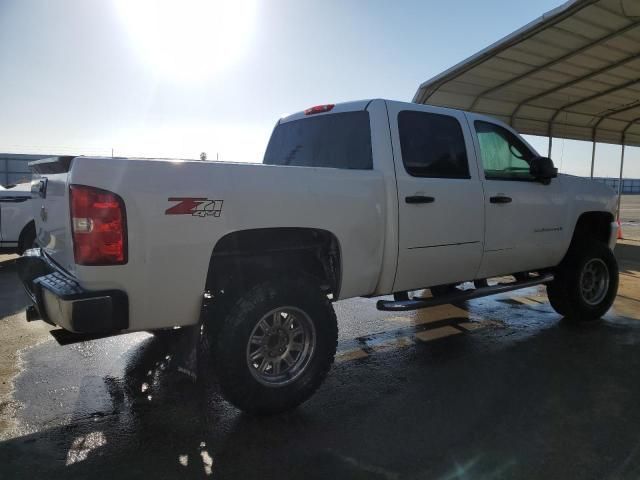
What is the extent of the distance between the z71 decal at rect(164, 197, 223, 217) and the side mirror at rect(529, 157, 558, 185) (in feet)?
10.6

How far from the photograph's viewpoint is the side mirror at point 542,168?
4621 mm

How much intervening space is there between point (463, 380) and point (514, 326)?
1.87 m

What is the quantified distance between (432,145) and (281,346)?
212cm

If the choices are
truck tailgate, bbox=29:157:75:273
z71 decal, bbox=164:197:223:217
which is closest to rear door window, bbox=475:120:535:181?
z71 decal, bbox=164:197:223:217

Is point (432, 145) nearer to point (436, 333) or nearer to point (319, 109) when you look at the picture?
point (319, 109)

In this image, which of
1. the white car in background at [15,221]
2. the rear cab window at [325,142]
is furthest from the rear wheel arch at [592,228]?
the white car in background at [15,221]

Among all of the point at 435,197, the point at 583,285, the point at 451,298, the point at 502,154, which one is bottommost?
the point at 583,285

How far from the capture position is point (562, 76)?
A: 416 inches

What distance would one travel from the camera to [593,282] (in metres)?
5.61

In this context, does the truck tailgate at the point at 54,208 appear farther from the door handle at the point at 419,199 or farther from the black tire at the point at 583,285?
the black tire at the point at 583,285

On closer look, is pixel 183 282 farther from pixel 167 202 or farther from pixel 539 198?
pixel 539 198

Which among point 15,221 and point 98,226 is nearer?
point 98,226

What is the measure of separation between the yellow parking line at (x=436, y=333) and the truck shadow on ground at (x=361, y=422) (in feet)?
1.61

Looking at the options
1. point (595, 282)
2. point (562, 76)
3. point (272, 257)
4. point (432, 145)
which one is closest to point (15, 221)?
point (272, 257)
